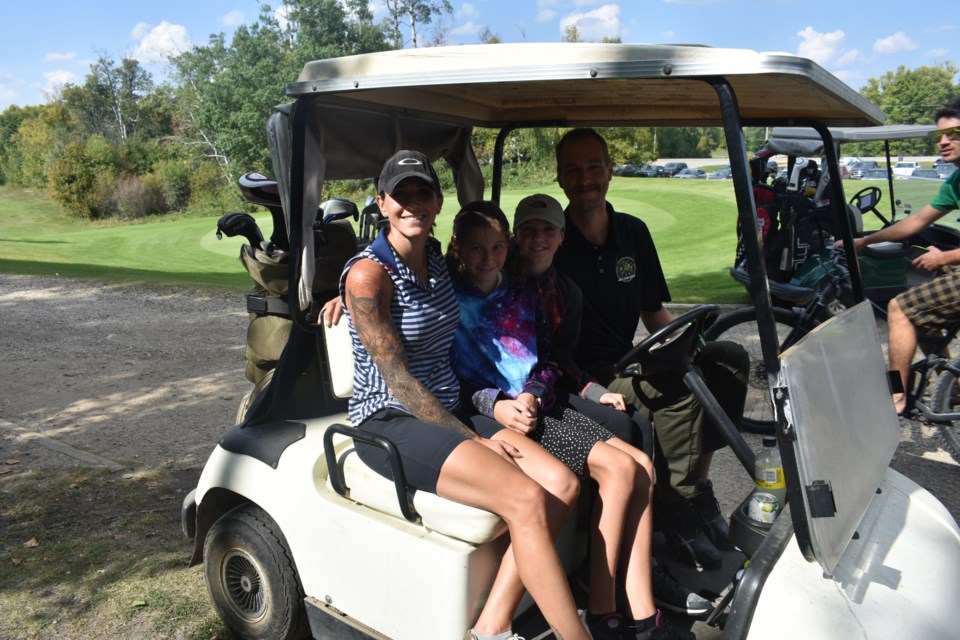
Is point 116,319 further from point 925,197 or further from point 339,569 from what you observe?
point 925,197

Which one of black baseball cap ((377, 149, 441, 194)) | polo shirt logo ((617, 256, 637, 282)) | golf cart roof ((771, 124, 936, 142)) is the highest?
black baseball cap ((377, 149, 441, 194))

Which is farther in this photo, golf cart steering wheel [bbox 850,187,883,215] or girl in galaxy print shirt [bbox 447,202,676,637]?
golf cart steering wheel [bbox 850,187,883,215]

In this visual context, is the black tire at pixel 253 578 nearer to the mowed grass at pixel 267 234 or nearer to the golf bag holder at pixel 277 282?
the golf bag holder at pixel 277 282

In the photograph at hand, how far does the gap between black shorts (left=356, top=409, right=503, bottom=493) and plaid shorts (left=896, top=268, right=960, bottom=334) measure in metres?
2.81

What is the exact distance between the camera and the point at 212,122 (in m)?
47.6

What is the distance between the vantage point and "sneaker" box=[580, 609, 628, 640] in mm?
2043

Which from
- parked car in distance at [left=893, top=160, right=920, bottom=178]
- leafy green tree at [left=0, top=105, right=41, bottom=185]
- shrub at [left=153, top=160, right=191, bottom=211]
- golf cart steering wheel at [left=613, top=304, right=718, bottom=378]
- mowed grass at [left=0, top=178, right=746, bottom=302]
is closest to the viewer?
golf cart steering wheel at [left=613, top=304, right=718, bottom=378]

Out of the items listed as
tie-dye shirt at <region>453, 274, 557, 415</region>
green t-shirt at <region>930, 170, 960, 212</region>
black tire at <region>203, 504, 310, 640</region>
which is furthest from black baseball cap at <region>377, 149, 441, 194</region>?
green t-shirt at <region>930, 170, 960, 212</region>

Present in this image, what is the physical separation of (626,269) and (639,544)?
1.13 meters

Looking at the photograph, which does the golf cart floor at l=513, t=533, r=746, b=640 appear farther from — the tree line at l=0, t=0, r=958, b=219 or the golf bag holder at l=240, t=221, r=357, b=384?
the tree line at l=0, t=0, r=958, b=219

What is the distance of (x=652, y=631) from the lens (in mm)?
1995

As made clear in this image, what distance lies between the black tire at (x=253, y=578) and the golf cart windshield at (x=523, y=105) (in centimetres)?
70

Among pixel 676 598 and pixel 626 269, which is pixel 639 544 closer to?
pixel 676 598

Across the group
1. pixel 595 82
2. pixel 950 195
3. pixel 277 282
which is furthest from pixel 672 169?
pixel 595 82
